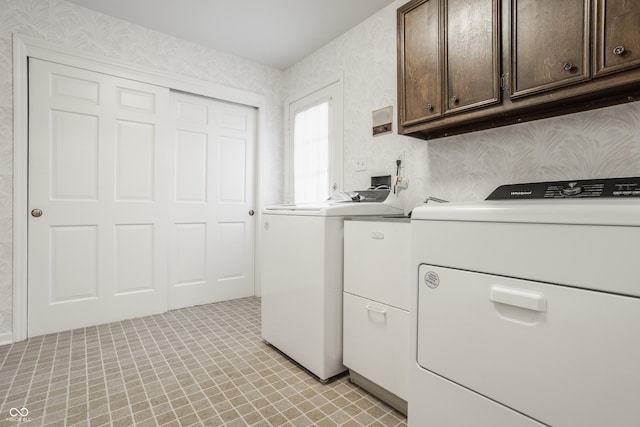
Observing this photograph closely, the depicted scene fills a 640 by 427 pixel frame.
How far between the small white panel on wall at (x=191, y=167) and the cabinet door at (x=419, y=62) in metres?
2.00

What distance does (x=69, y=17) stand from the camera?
2.36 m

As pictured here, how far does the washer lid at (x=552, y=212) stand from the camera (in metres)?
0.73

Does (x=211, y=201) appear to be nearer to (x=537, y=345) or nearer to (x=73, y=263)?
(x=73, y=263)

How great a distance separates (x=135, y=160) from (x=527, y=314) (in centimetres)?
288

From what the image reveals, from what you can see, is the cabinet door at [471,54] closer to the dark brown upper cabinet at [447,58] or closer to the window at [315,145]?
the dark brown upper cabinet at [447,58]

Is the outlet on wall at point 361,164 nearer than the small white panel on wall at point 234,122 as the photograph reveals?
Yes

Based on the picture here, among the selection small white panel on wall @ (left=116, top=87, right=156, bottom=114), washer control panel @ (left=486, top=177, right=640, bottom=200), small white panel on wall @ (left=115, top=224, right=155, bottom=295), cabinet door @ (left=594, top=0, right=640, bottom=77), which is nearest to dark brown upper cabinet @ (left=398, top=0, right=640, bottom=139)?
cabinet door @ (left=594, top=0, right=640, bottom=77)

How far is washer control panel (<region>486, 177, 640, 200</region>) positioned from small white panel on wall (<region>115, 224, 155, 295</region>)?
2701 millimetres

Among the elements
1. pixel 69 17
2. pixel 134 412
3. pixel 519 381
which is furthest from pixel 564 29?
pixel 69 17

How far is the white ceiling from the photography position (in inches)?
92.4

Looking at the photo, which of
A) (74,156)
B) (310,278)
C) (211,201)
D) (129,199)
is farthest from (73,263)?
(310,278)

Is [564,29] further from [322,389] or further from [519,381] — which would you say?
[322,389]

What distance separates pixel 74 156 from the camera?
2416mm

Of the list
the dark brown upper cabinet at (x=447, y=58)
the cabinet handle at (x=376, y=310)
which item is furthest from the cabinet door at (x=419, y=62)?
the cabinet handle at (x=376, y=310)
